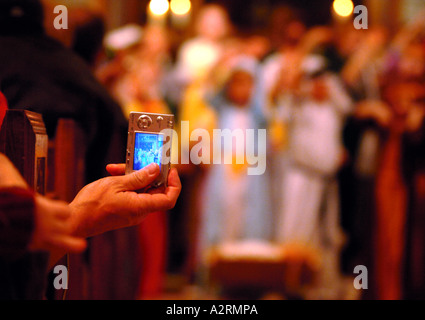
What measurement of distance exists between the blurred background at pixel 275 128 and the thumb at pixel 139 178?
6.92 ft

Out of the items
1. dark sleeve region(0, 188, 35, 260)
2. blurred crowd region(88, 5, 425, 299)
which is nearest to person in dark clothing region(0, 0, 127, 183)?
dark sleeve region(0, 188, 35, 260)

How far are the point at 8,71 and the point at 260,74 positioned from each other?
8.02ft

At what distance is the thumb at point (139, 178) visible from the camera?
1.05 meters

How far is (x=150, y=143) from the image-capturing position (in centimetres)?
109

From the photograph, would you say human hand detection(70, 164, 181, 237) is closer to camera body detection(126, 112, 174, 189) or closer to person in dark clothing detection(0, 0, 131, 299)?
camera body detection(126, 112, 174, 189)

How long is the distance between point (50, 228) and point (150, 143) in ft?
1.06

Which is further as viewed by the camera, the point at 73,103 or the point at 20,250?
the point at 73,103

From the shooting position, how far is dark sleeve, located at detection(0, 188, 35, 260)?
2.62 ft

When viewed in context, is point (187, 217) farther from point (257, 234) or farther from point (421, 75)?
point (421, 75)

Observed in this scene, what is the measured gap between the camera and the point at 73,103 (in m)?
1.50

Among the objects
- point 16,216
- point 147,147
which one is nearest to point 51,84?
point 147,147

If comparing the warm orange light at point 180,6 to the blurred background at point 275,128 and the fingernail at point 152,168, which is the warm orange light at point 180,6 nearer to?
the blurred background at point 275,128

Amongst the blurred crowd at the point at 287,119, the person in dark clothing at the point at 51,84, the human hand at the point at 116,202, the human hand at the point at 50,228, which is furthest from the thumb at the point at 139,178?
the blurred crowd at the point at 287,119

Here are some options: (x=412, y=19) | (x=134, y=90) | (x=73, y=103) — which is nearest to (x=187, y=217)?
(x=134, y=90)
